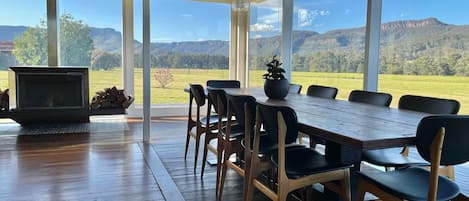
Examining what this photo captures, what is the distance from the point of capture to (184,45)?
7.17m

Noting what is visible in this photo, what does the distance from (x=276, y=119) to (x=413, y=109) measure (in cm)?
119

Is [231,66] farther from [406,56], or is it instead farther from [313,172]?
[313,172]

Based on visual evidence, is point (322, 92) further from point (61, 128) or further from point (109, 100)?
point (61, 128)

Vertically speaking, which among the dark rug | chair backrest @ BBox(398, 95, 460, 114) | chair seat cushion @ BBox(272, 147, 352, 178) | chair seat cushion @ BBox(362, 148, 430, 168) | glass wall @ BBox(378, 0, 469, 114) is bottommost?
the dark rug

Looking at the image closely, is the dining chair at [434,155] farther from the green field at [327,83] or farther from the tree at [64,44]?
the tree at [64,44]

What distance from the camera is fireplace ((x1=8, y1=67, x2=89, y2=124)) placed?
5.22 metres

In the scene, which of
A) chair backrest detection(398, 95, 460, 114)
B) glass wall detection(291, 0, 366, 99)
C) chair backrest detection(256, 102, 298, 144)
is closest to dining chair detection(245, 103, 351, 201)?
chair backrest detection(256, 102, 298, 144)

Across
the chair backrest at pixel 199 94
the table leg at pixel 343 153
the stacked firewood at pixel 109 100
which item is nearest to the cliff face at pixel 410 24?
the table leg at pixel 343 153

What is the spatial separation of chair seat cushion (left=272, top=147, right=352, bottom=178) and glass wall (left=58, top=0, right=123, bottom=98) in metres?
4.84

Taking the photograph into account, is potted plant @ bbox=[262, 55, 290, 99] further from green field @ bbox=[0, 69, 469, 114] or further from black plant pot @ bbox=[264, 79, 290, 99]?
green field @ bbox=[0, 69, 469, 114]

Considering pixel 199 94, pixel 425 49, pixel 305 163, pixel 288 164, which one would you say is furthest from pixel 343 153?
pixel 425 49

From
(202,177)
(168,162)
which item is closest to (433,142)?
(202,177)

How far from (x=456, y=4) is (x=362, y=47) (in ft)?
3.49

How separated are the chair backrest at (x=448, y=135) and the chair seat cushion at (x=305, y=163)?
0.58m
